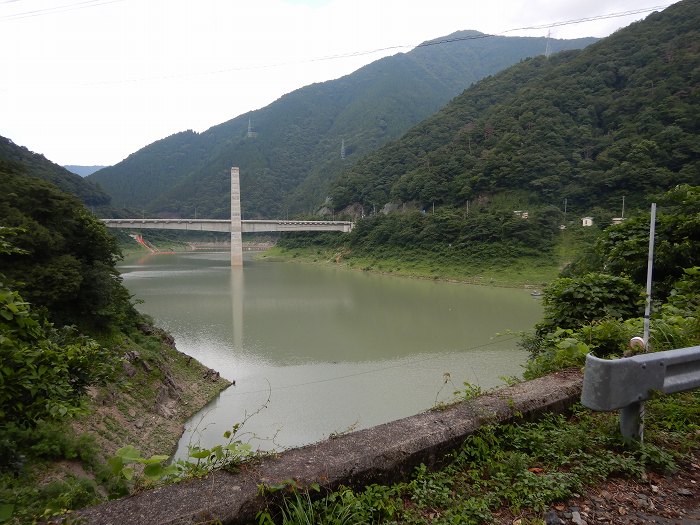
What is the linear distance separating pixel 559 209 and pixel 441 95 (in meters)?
96.0

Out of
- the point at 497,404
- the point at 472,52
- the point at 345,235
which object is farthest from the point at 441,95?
the point at 497,404

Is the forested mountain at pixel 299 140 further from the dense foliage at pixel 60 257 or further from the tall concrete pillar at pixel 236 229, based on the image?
the dense foliage at pixel 60 257

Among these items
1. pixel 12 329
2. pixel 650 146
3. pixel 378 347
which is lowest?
pixel 378 347

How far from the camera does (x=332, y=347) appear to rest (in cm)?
1321

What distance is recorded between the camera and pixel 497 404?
241 centimetres

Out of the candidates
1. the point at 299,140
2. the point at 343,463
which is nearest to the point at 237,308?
the point at 343,463

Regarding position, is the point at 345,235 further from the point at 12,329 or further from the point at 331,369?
the point at 12,329

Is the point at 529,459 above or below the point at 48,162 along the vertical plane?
below

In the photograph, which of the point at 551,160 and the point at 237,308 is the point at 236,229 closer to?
the point at 237,308

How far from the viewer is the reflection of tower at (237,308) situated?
13.7m

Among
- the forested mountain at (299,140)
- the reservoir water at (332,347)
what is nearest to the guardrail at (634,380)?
the reservoir water at (332,347)

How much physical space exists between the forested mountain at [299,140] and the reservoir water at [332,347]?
56.0 meters

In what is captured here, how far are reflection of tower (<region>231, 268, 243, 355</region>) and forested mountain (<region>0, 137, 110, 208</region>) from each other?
25731 mm

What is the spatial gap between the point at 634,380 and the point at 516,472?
0.71m
